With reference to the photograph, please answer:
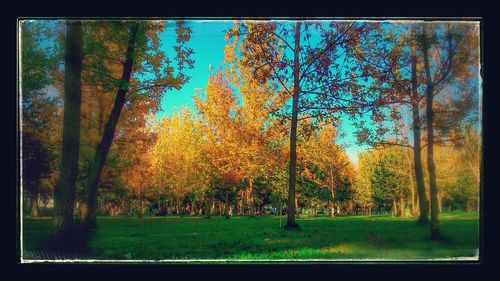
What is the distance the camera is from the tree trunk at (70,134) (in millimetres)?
10734

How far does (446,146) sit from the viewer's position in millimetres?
11227

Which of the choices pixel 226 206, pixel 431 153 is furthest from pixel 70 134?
pixel 431 153

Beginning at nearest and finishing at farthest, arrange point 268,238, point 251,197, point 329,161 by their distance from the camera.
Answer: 1. point 268,238
2. point 251,197
3. point 329,161

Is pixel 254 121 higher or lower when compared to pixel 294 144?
higher

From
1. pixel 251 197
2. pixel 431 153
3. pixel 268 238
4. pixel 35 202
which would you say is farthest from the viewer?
pixel 251 197

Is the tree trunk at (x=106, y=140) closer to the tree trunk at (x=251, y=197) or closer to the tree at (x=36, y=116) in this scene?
the tree at (x=36, y=116)

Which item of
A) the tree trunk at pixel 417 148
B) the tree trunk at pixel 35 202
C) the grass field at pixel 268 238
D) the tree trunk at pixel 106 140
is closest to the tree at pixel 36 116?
the tree trunk at pixel 35 202

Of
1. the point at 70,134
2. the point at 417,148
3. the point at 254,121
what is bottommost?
the point at 417,148

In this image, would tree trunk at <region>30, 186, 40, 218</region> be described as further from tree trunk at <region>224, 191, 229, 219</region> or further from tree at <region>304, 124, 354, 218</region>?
tree at <region>304, 124, 354, 218</region>

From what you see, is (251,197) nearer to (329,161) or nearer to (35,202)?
(329,161)

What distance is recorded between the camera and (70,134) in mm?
10859

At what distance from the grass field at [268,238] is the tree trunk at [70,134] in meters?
0.37

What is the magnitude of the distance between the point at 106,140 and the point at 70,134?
2.46ft

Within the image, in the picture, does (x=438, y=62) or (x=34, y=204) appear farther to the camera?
(x=438, y=62)
